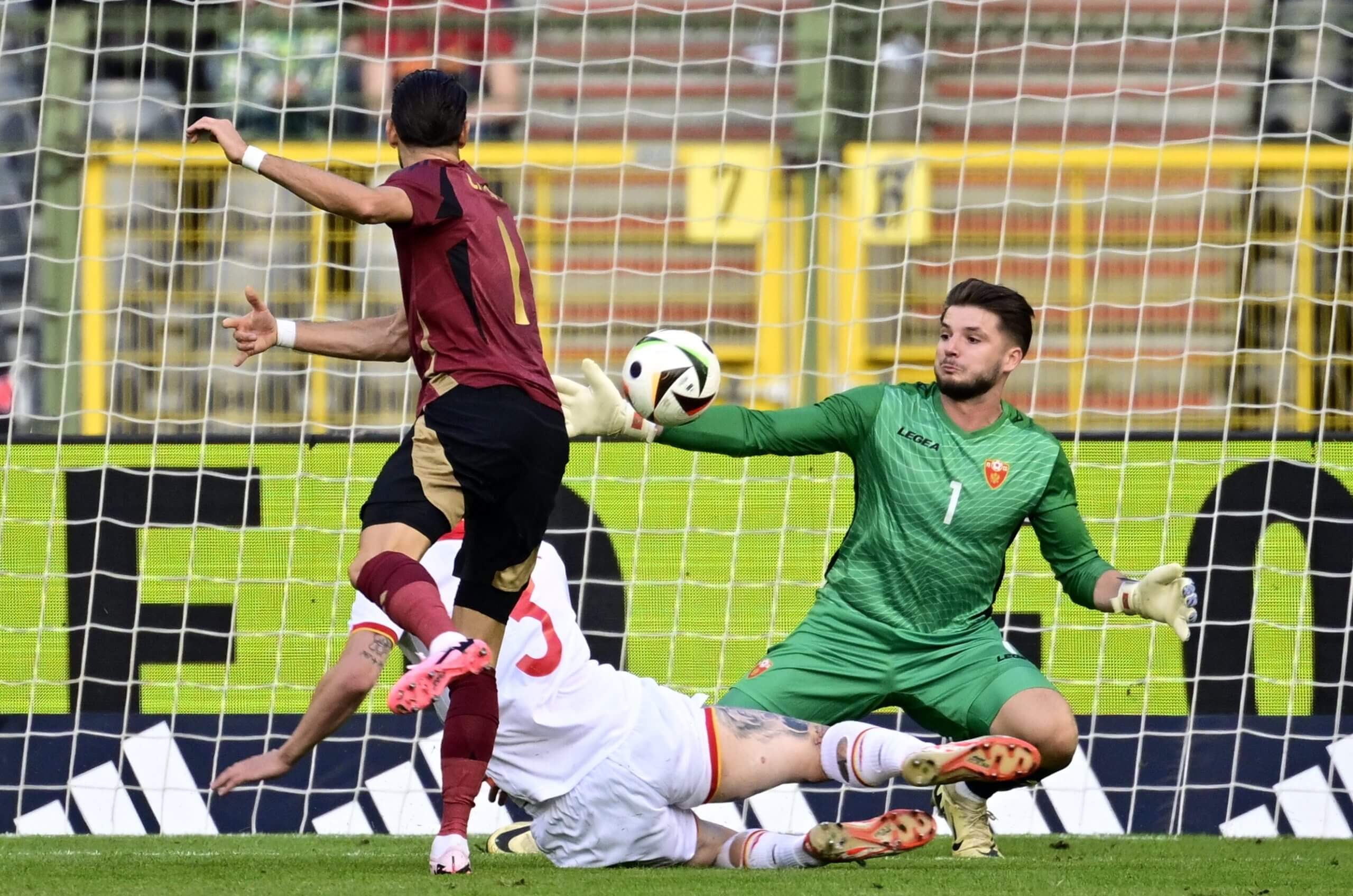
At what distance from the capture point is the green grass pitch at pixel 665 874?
11.9 feet

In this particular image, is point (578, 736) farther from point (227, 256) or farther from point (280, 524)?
point (227, 256)

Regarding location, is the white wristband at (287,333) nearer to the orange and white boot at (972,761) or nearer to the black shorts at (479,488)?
the black shorts at (479,488)

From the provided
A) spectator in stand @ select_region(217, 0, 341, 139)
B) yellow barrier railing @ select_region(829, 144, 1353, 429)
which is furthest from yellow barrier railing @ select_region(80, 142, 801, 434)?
yellow barrier railing @ select_region(829, 144, 1353, 429)

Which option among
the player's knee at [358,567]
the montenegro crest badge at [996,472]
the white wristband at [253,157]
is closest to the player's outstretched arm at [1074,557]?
the montenegro crest badge at [996,472]

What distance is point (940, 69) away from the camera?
8.55 m

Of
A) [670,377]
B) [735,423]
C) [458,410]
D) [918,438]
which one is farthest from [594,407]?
[918,438]

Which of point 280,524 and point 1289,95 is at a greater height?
point 1289,95

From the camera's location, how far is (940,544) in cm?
498

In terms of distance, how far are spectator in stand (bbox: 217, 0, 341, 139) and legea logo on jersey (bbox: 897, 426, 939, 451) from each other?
3565mm

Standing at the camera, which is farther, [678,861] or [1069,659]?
[1069,659]

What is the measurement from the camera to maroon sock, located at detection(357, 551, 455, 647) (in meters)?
3.67

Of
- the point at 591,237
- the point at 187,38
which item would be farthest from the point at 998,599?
the point at 187,38

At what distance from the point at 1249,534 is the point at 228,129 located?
413cm

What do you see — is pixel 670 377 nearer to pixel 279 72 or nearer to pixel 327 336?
pixel 327 336
